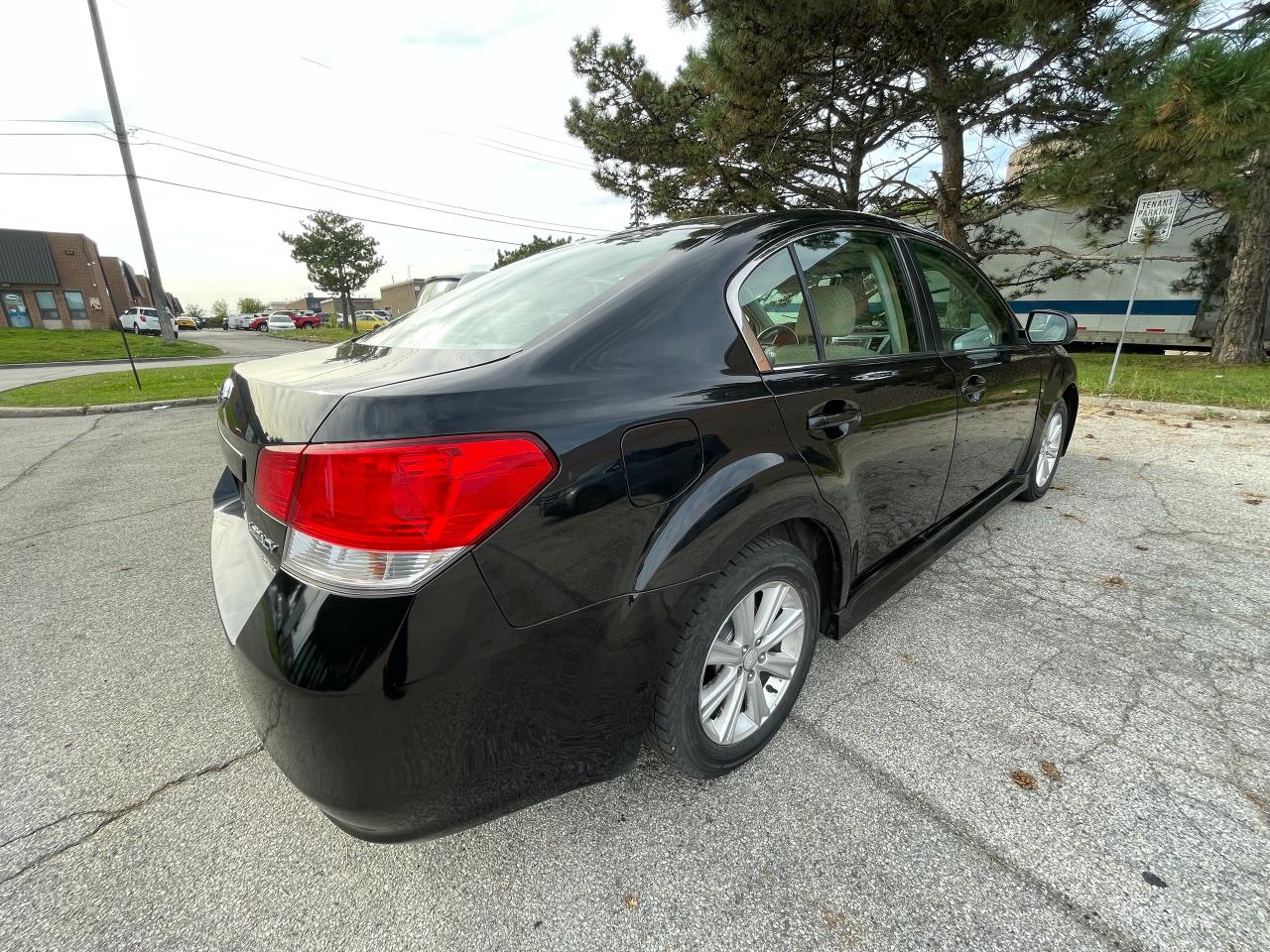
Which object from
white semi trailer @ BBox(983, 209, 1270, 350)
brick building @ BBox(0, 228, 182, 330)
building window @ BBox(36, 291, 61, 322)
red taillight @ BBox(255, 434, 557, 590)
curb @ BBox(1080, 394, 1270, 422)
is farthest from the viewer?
building window @ BBox(36, 291, 61, 322)

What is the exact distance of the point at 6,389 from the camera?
33.5 feet

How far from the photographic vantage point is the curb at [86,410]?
25.7 ft

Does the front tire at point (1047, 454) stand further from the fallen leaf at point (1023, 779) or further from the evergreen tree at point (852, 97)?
the evergreen tree at point (852, 97)

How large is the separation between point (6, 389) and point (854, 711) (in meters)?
14.9

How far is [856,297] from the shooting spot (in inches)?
82.5

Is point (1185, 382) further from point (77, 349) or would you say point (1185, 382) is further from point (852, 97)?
point (77, 349)

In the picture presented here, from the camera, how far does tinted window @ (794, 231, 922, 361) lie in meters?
1.90

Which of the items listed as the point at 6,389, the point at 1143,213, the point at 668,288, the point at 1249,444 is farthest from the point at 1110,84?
the point at 6,389

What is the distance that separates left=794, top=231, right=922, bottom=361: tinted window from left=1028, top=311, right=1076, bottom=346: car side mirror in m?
1.40

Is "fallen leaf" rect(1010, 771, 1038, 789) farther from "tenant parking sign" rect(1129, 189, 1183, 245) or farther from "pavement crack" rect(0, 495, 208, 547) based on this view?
"tenant parking sign" rect(1129, 189, 1183, 245)

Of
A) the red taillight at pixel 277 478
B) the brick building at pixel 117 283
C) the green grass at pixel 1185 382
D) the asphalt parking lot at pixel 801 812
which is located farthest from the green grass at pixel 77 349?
the brick building at pixel 117 283

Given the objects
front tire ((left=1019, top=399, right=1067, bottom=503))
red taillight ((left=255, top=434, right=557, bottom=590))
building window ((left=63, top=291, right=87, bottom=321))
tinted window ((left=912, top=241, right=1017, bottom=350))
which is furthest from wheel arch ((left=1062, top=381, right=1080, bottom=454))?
building window ((left=63, top=291, right=87, bottom=321))

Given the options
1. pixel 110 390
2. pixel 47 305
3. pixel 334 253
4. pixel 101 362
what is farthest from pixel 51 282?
pixel 110 390

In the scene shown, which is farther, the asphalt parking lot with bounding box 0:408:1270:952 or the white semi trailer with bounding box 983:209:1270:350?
the white semi trailer with bounding box 983:209:1270:350
